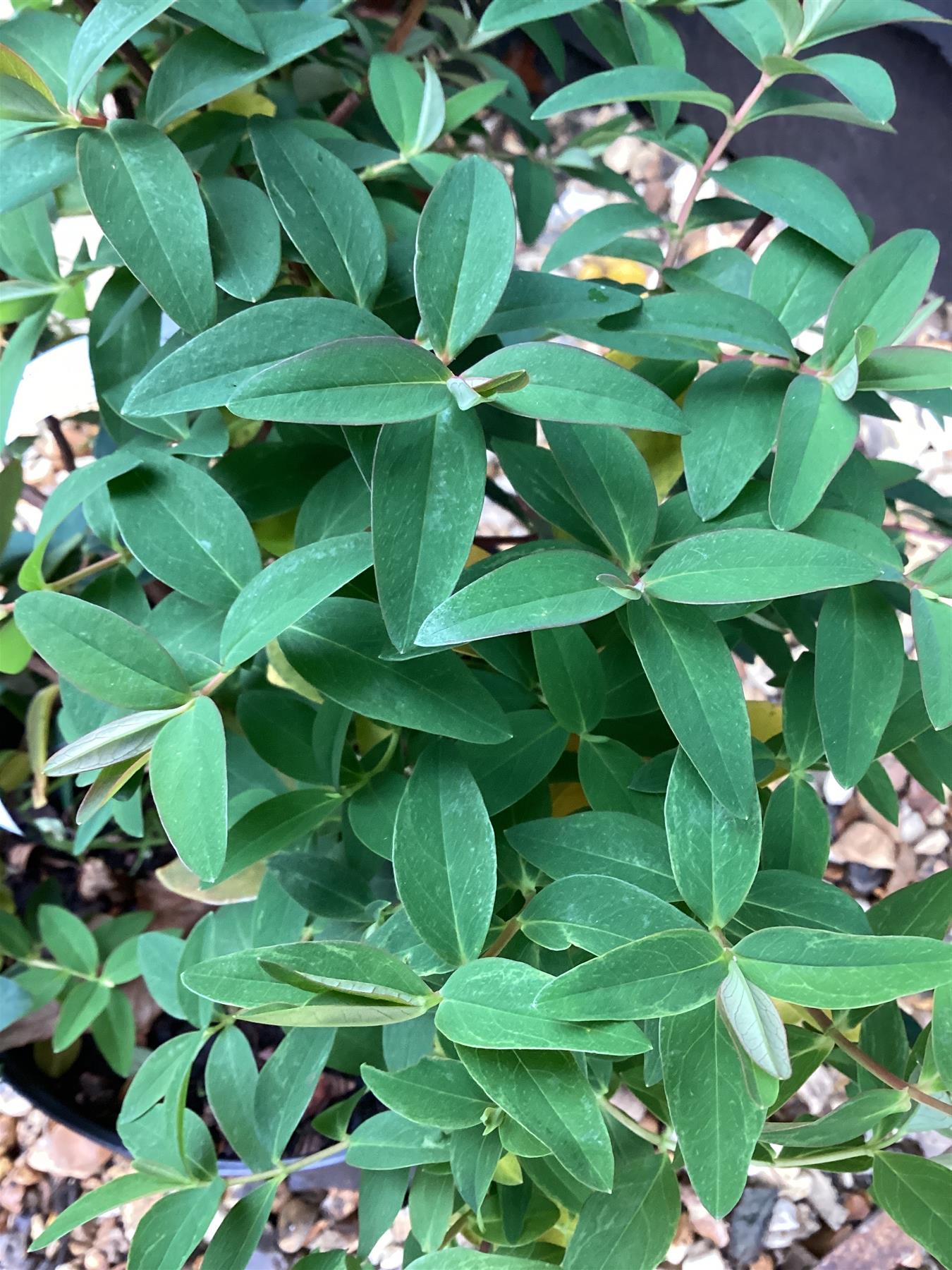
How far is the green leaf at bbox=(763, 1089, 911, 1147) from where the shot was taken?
416 mm

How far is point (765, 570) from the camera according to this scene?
13.8 inches

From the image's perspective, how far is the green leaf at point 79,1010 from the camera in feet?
2.37

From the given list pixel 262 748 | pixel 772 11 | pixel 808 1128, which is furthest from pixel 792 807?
pixel 772 11

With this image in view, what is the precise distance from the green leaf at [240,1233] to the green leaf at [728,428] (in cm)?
42

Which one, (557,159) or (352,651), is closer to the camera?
(352,651)

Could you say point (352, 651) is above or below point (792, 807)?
above

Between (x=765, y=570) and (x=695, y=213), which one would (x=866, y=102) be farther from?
(x=765, y=570)

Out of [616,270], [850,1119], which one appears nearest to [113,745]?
[850,1119]

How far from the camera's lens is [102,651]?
15.6 inches

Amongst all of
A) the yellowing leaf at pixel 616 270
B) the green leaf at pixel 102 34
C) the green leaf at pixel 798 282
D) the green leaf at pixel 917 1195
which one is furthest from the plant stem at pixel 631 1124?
the yellowing leaf at pixel 616 270

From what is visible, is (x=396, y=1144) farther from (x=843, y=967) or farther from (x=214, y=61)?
(x=214, y=61)

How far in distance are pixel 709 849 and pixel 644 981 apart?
0.22 feet

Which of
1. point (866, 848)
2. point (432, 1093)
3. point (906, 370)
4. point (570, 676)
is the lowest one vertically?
point (866, 848)

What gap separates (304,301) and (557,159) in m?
0.48
